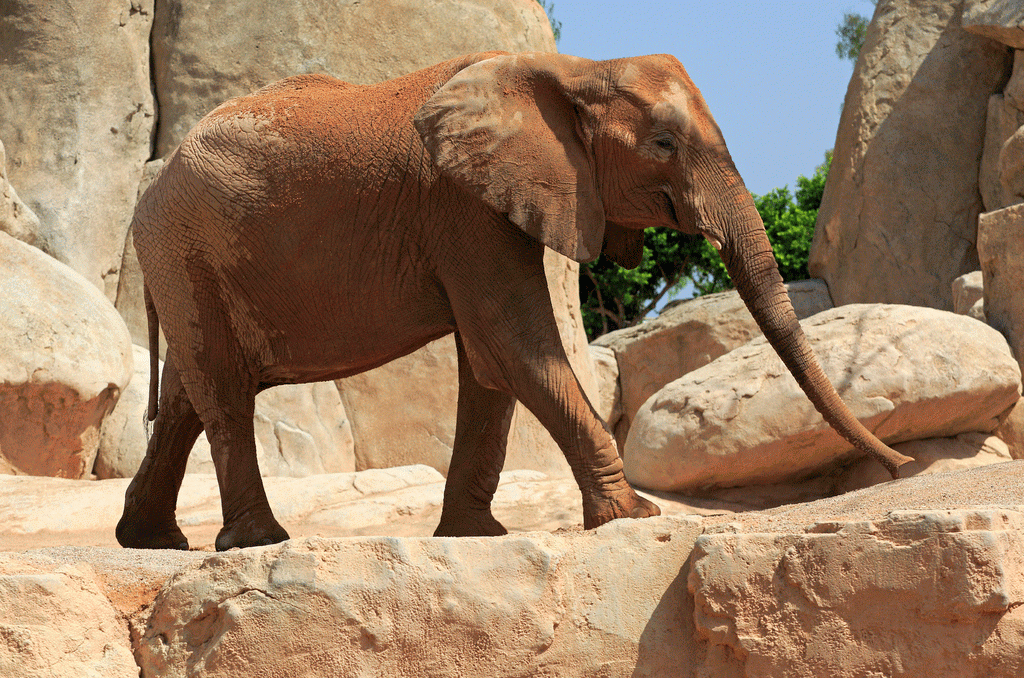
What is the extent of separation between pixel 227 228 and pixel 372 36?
21.6 feet

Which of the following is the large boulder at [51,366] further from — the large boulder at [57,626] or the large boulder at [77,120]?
the large boulder at [57,626]

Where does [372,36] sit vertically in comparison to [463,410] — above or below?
above

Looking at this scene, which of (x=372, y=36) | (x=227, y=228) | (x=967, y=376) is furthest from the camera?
(x=372, y=36)

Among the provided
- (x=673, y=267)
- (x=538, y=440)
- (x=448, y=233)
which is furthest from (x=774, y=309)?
(x=673, y=267)

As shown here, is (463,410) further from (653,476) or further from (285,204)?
(653,476)

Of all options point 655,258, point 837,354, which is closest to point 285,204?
point 837,354

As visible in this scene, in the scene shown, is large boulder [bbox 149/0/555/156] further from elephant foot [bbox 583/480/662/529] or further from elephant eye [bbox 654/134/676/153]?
elephant foot [bbox 583/480/662/529]

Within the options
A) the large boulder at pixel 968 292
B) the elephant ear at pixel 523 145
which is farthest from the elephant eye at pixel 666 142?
the large boulder at pixel 968 292

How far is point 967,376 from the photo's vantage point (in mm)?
7301

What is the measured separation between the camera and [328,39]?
1108cm

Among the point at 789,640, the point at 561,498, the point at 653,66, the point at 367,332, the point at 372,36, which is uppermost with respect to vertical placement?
the point at 372,36

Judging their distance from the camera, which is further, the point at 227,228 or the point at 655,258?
the point at 655,258

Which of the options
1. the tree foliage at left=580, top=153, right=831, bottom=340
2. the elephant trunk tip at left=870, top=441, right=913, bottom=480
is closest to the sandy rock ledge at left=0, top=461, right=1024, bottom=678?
the elephant trunk tip at left=870, top=441, right=913, bottom=480

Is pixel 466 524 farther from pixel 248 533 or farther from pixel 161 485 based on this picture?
pixel 161 485
